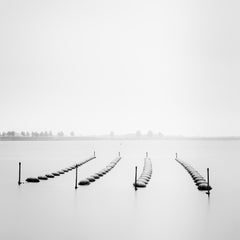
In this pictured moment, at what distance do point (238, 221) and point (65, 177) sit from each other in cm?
2905

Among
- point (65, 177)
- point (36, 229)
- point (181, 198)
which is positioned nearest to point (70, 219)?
point (36, 229)

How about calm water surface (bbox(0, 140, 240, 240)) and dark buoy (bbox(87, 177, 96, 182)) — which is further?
dark buoy (bbox(87, 177, 96, 182))

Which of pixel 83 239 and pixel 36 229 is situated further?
pixel 36 229

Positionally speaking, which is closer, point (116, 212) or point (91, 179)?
point (116, 212)

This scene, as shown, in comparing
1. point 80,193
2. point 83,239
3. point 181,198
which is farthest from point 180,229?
point 80,193

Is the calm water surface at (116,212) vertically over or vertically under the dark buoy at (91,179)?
under

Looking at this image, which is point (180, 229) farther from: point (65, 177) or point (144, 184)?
point (65, 177)

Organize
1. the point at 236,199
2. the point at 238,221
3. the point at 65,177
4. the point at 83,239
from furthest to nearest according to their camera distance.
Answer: the point at 65,177 < the point at 236,199 < the point at 238,221 < the point at 83,239

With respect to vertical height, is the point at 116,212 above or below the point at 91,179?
below

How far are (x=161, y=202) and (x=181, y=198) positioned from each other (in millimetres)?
3398

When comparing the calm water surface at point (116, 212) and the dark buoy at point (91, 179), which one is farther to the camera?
the dark buoy at point (91, 179)

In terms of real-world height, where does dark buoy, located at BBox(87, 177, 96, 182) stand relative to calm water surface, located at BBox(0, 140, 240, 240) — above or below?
above

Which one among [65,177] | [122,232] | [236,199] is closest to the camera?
[122,232]

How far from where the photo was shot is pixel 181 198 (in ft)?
118
